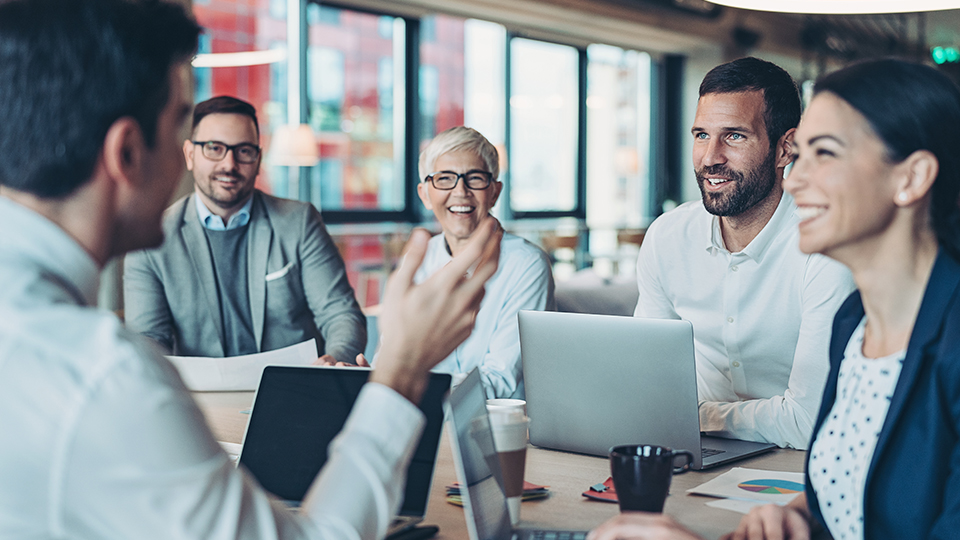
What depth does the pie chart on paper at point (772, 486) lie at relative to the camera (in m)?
1.43

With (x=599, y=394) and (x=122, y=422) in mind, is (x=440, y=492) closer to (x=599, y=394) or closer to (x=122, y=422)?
(x=599, y=394)

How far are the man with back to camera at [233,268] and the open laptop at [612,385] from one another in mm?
1074

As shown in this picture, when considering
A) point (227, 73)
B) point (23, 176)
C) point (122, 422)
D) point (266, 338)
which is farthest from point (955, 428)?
point (227, 73)

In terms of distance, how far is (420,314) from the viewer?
0.96 m

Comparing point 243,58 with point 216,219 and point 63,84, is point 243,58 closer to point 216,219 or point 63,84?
point 216,219

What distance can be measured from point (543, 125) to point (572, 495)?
28.8 feet

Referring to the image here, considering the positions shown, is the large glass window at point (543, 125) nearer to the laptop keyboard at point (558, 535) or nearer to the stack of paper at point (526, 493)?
the stack of paper at point (526, 493)

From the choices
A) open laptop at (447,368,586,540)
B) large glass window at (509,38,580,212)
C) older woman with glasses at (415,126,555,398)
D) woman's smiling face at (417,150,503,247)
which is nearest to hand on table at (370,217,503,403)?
open laptop at (447,368,586,540)

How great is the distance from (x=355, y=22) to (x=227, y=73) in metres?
1.41

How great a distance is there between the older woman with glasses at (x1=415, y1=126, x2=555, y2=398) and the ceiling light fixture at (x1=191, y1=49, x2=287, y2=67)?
181 inches

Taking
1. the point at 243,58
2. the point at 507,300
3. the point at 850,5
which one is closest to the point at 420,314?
the point at 850,5

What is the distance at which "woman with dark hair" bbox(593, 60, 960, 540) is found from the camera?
1118 mm

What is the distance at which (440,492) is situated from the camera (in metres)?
1.43

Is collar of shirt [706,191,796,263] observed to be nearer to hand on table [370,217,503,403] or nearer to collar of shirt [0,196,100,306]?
hand on table [370,217,503,403]
